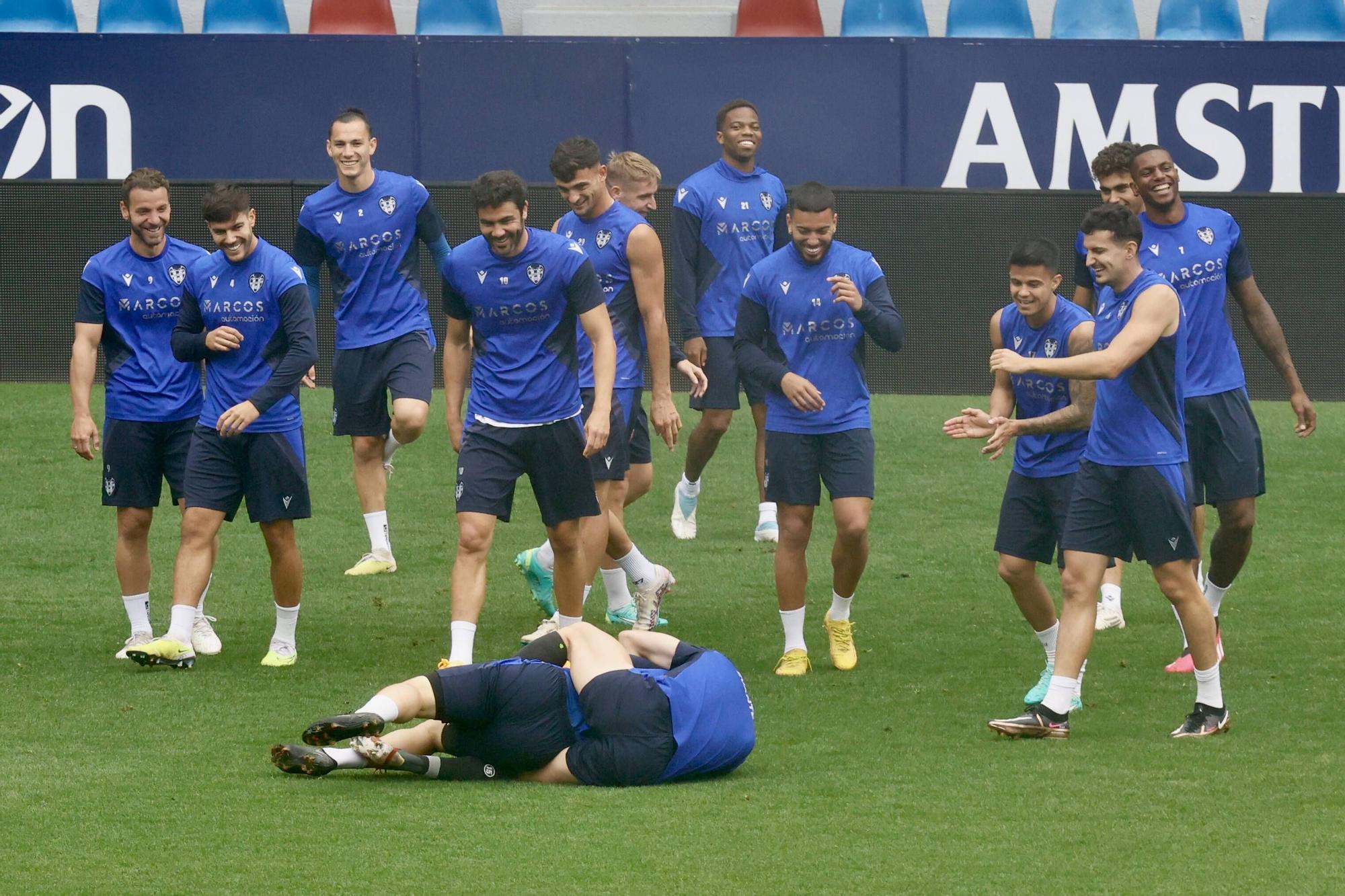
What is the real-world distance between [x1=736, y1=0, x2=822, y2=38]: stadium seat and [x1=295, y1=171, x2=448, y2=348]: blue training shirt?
8628 millimetres

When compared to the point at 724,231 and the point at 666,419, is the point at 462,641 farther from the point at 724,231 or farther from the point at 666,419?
the point at 724,231

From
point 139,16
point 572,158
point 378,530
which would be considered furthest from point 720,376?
point 139,16

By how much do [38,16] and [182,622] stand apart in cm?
1170

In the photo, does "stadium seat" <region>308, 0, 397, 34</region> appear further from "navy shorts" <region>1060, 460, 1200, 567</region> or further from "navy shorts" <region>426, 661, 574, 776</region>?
"navy shorts" <region>426, 661, 574, 776</region>

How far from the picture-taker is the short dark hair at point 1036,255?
6785mm

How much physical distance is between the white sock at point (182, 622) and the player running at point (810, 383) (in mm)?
2350

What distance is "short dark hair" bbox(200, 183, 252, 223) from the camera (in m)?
7.46

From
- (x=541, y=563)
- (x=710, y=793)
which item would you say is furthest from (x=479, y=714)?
(x=541, y=563)

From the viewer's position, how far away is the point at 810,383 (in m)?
7.48

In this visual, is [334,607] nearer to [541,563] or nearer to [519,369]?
[541,563]

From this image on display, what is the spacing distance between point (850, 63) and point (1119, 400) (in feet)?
34.1

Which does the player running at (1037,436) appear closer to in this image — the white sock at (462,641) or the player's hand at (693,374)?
the player's hand at (693,374)

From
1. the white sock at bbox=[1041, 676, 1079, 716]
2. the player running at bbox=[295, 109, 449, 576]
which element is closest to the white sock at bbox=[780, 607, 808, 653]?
the white sock at bbox=[1041, 676, 1079, 716]

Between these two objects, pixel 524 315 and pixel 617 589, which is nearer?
pixel 524 315
